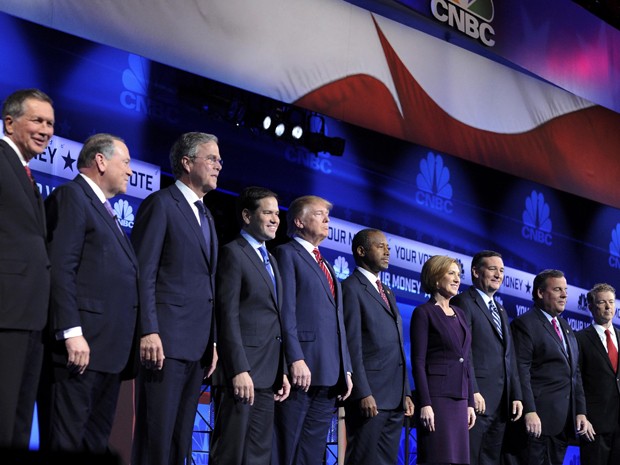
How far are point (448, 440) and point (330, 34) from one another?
339 cm

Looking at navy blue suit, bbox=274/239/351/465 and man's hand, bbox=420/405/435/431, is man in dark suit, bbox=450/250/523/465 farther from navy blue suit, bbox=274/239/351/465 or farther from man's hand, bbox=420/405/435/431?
navy blue suit, bbox=274/239/351/465

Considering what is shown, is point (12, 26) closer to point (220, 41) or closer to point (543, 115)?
point (220, 41)

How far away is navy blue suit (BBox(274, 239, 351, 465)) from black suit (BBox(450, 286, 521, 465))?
1.20 metres

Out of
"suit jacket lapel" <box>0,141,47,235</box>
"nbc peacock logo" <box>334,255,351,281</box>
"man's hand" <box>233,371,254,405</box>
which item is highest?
"nbc peacock logo" <box>334,255,351,281</box>

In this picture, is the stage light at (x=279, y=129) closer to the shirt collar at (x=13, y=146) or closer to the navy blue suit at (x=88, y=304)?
the navy blue suit at (x=88, y=304)

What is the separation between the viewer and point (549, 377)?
646cm

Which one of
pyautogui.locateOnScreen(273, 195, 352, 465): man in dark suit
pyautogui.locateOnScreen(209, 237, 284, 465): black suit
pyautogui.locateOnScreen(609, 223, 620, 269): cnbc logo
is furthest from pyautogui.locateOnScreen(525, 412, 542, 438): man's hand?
pyautogui.locateOnScreen(609, 223, 620, 269): cnbc logo

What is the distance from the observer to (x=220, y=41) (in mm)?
6648

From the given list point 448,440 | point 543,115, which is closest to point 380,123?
point 543,115

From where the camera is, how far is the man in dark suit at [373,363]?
5250 millimetres

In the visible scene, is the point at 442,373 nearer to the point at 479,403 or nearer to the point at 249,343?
the point at 479,403

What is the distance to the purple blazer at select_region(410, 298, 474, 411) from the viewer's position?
5.54m

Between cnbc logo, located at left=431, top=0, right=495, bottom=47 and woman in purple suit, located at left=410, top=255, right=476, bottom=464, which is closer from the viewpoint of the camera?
woman in purple suit, located at left=410, top=255, right=476, bottom=464

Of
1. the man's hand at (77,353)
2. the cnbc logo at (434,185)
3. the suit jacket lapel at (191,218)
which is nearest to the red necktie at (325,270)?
the suit jacket lapel at (191,218)
